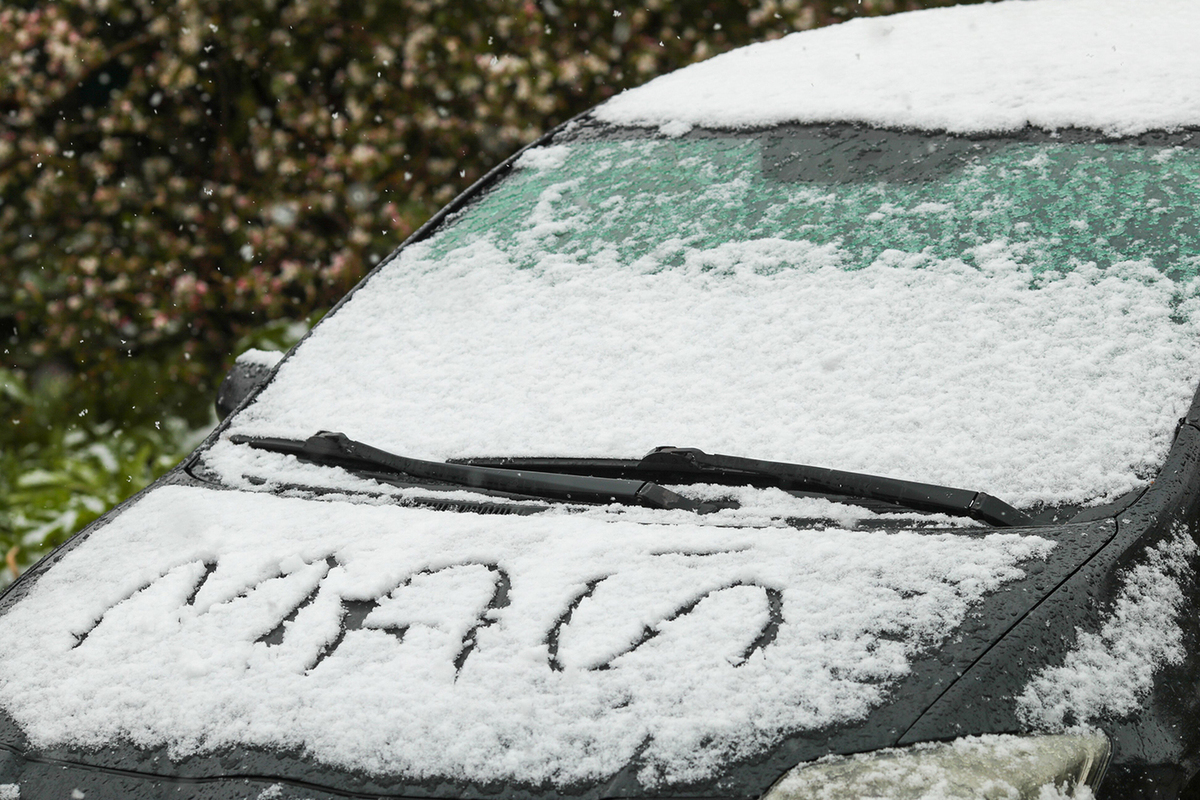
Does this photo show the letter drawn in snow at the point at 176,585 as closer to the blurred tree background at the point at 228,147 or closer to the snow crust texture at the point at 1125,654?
the snow crust texture at the point at 1125,654

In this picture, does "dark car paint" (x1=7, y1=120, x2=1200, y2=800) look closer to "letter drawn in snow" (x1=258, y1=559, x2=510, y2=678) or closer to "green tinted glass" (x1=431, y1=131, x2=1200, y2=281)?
"letter drawn in snow" (x1=258, y1=559, x2=510, y2=678)

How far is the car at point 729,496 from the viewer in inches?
48.0

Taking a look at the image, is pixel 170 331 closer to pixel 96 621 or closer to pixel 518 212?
pixel 518 212

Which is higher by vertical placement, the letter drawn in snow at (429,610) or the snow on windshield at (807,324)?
the snow on windshield at (807,324)

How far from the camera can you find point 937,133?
216 centimetres

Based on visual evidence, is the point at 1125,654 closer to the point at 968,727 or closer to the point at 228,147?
the point at 968,727

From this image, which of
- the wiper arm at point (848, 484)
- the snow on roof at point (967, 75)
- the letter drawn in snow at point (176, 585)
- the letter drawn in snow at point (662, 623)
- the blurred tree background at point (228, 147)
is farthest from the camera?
the blurred tree background at point (228, 147)

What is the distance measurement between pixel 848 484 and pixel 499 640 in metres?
0.53

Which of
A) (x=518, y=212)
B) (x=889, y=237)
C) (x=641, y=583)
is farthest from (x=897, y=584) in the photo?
(x=518, y=212)

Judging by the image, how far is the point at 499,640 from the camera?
1343 mm

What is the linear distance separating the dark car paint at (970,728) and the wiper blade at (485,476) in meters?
0.46

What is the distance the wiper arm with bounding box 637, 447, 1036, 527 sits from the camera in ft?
4.73

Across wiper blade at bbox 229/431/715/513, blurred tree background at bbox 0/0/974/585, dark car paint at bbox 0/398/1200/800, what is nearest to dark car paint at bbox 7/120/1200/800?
dark car paint at bbox 0/398/1200/800

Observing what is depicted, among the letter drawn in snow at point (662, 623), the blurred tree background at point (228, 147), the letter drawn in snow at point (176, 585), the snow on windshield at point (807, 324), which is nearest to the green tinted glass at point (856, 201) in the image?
the snow on windshield at point (807, 324)
